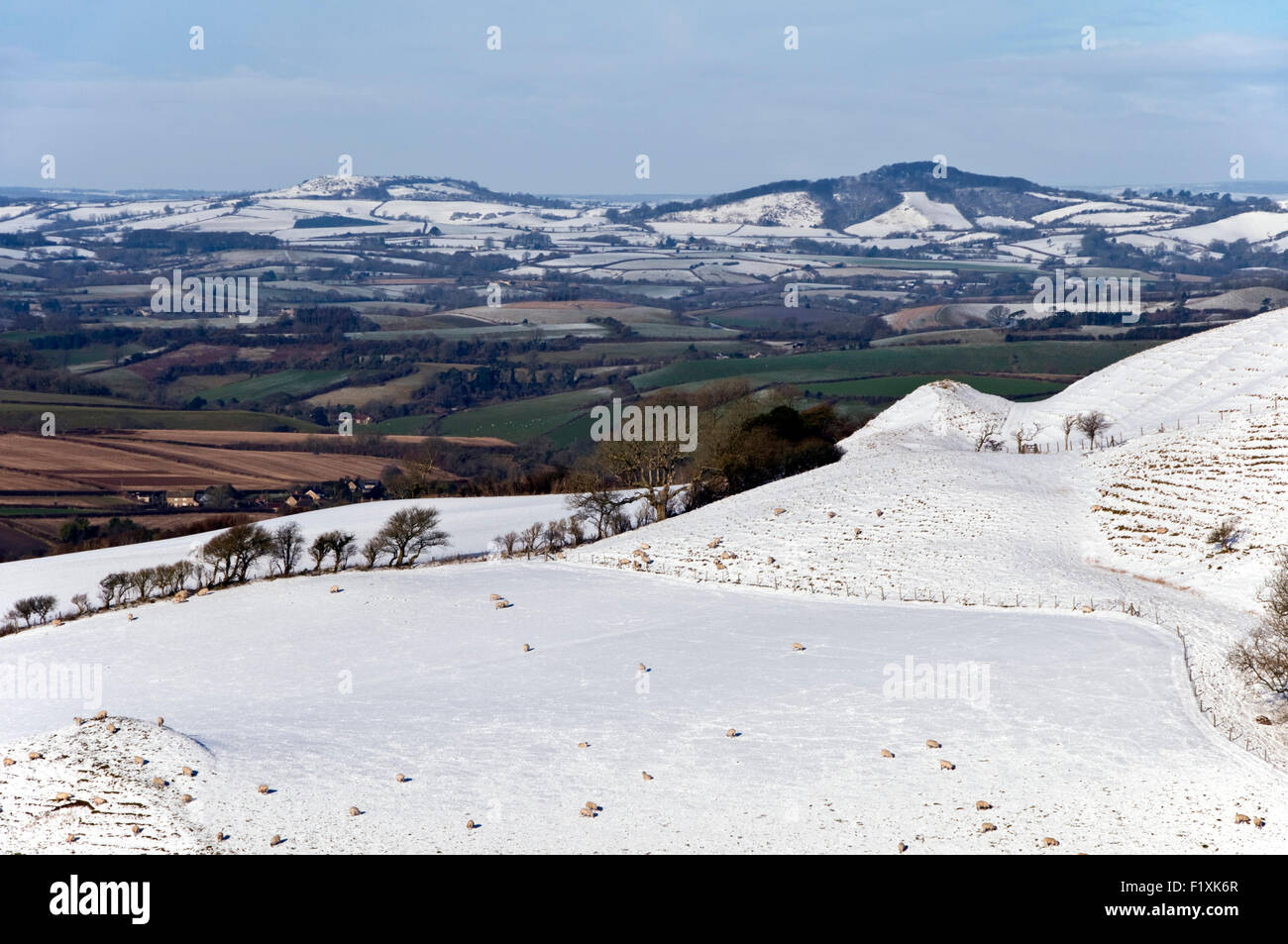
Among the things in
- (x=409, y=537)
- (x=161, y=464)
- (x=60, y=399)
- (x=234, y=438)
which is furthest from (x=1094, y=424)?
(x=60, y=399)

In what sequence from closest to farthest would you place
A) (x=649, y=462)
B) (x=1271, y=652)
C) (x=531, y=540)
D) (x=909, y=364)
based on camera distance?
(x=1271, y=652) → (x=531, y=540) → (x=649, y=462) → (x=909, y=364)

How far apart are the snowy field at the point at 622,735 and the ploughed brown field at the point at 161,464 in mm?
42038

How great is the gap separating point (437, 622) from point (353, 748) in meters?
10.8

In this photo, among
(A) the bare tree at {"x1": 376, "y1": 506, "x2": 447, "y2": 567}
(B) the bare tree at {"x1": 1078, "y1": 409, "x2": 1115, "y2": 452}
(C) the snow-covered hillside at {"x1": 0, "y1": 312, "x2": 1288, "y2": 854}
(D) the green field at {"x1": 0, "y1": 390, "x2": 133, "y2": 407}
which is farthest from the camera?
(D) the green field at {"x1": 0, "y1": 390, "x2": 133, "y2": 407}

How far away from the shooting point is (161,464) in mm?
84188

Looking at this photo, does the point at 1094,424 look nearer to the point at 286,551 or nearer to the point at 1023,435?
the point at 1023,435

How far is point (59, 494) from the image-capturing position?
246ft

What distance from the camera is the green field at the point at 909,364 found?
12344cm

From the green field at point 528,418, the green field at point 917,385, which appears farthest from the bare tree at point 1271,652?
the green field at point 528,418

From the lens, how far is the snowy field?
2261 centimetres

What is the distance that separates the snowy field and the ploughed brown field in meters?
42.0

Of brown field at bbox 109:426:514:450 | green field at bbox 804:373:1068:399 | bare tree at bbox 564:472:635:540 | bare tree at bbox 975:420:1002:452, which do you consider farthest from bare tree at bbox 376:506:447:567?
green field at bbox 804:373:1068:399

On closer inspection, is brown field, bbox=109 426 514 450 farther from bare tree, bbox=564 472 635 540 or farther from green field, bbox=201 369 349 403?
bare tree, bbox=564 472 635 540

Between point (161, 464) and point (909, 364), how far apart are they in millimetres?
80446
